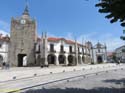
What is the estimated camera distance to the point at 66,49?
62.9 metres

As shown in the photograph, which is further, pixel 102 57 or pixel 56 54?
pixel 102 57

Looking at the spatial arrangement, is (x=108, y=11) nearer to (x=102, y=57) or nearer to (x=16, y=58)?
(x=16, y=58)

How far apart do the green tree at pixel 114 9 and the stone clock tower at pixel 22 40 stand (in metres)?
47.4

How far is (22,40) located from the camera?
53.7 m

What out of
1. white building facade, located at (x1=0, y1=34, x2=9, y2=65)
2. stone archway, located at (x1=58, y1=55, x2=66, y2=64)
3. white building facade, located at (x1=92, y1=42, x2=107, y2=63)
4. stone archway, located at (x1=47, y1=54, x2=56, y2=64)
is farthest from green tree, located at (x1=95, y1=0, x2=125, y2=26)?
white building facade, located at (x1=92, y1=42, x2=107, y2=63)

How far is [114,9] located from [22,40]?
48.9 m

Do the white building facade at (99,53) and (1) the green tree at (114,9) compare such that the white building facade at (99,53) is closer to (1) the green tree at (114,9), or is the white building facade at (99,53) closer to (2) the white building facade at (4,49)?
(2) the white building facade at (4,49)

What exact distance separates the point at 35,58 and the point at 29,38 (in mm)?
6578

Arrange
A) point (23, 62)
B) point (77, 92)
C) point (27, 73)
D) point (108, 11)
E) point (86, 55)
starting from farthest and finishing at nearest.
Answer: point (86, 55) → point (23, 62) → point (27, 73) → point (77, 92) → point (108, 11)

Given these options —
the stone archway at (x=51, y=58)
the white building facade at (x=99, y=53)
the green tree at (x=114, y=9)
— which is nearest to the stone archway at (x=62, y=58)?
the stone archway at (x=51, y=58)

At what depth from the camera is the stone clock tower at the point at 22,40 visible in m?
52.8

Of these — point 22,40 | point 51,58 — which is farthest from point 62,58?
point 22,40

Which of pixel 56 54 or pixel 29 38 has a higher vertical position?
pixel 29 38

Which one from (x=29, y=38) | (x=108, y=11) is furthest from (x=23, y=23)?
(x=108, y=11)
